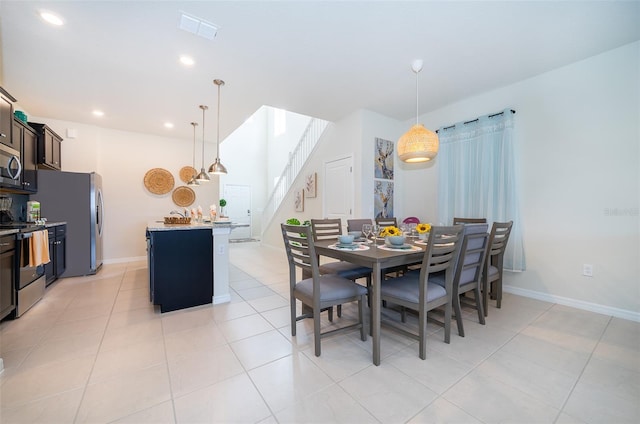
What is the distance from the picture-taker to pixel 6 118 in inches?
110

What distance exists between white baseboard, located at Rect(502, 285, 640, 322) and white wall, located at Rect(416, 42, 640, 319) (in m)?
0.01

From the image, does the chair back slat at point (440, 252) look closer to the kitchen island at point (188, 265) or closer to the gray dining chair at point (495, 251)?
the gray dining chair at point (495, 251)

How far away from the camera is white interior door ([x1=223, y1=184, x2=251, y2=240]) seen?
867 centimetres

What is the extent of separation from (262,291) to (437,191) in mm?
3172

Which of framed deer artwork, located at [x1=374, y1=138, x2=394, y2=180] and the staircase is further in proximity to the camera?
the staircase

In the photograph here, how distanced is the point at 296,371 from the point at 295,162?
5.17 meters

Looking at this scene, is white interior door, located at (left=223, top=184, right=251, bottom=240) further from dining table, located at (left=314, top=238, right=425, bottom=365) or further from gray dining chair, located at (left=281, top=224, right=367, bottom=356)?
dining table, located at (left=314, top=238, right=425, bottom=365)

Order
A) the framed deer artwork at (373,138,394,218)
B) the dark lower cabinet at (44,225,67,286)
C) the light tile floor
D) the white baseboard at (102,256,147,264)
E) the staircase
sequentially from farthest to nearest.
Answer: the staircase, the white baseboard at (102,256,147,264), the framed deer artwork at (373,138,394,218), the dark lower cabinet at (44,225,67,286), the light tile floor

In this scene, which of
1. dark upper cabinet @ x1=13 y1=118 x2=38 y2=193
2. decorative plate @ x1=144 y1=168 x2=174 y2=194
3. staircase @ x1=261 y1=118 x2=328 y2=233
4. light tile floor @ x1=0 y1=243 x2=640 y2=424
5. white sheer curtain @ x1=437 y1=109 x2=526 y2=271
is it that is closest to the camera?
light tile floor @ x1=0 y1=243 x2=640 y2=424

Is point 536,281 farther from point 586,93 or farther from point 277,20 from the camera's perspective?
point 277,20

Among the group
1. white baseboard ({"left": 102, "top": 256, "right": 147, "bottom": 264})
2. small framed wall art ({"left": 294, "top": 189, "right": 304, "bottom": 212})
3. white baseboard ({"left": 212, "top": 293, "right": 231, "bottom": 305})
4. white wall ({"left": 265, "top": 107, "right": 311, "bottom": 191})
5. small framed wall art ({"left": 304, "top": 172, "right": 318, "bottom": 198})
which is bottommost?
white baseboard ({"left": 212, "top": 293, "right": 231, "bottom": 305})

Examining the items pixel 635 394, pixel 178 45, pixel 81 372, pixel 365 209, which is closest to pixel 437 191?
pixel 365 209

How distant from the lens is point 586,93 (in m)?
2.88

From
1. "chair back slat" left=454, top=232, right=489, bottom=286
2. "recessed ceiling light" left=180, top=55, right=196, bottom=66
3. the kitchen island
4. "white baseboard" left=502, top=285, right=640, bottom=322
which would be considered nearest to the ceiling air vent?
"recessed ceiling light" left=180, top=55, right=196, bottom=66
